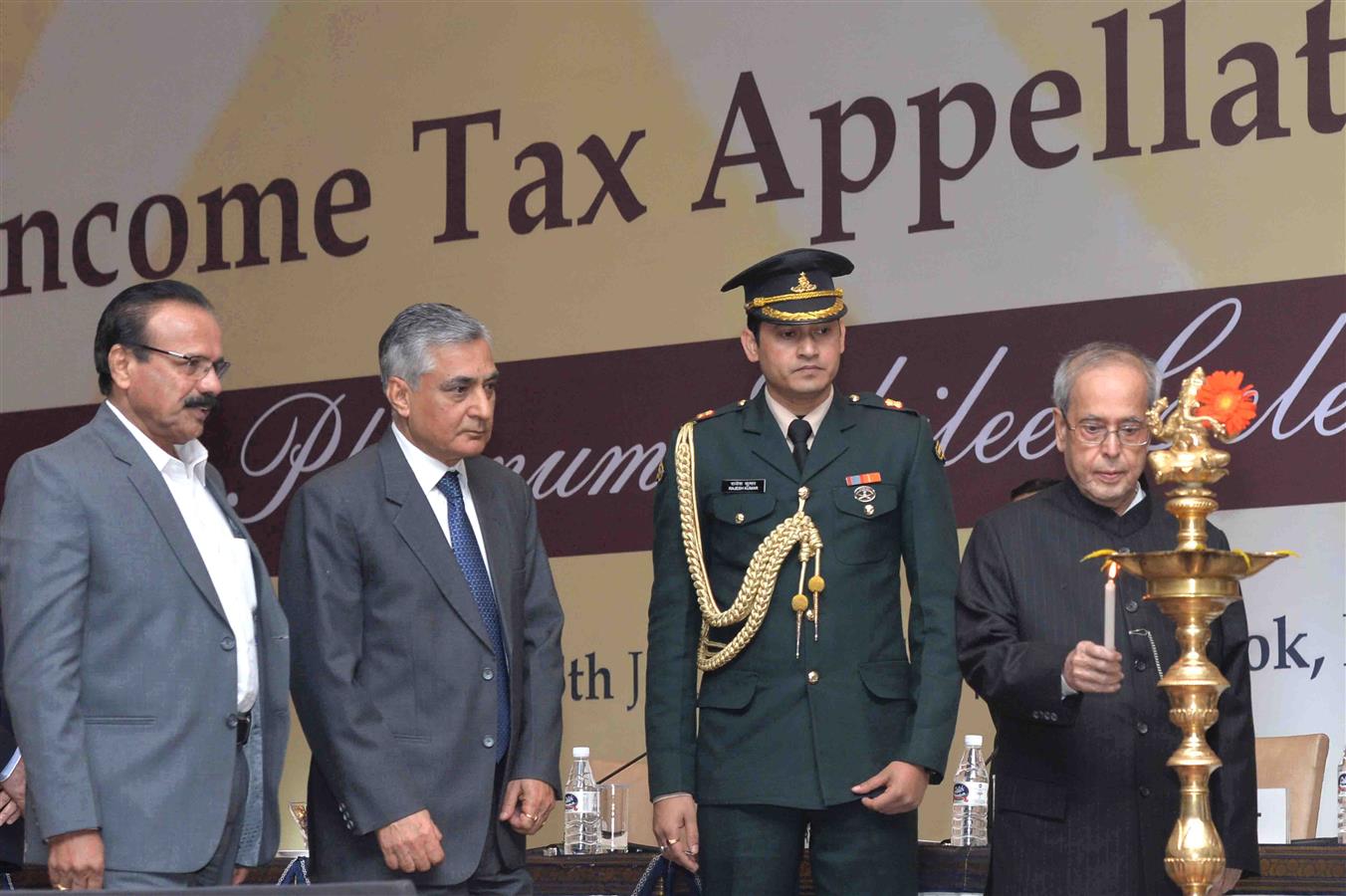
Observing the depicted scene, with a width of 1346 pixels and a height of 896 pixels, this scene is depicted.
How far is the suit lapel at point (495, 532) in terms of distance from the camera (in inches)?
132

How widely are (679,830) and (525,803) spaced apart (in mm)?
298

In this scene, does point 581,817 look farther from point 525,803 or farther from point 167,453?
point 167,453

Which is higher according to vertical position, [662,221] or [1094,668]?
[662,221]

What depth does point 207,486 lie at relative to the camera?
3170 mm

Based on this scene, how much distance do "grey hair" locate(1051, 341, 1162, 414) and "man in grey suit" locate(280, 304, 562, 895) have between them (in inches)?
38.2

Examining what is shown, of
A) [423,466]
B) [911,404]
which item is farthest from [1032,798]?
[911,404]

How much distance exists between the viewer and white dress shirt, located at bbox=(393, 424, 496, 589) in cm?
338

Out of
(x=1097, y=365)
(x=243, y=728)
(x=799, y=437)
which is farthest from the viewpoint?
(x=799, y=437)

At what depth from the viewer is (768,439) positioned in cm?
359

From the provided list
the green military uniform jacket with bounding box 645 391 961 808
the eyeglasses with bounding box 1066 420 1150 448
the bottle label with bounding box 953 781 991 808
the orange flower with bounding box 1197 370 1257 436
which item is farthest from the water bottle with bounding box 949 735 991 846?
the orange flower with bounding box 1197 370 1257 436

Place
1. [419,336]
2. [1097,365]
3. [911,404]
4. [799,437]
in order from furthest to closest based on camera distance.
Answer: [911,404] < [799,437] < [419,336] < [1097,365]

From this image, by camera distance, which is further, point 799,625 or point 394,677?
point 799,625

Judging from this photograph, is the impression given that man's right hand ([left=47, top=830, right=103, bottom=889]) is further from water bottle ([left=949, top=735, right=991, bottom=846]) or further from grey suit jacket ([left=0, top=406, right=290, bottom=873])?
water bottle ([left=949, top=735, right=991, bottom=846])

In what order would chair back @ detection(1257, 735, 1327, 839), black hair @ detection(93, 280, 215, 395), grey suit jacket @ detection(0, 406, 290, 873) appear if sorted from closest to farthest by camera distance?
grey suit jacket @ detection(0, 406, 290, 873) → black hair @ detection(93, 280, 215, 395) → chair back @ detection(1257, 735, 1327, 839)
